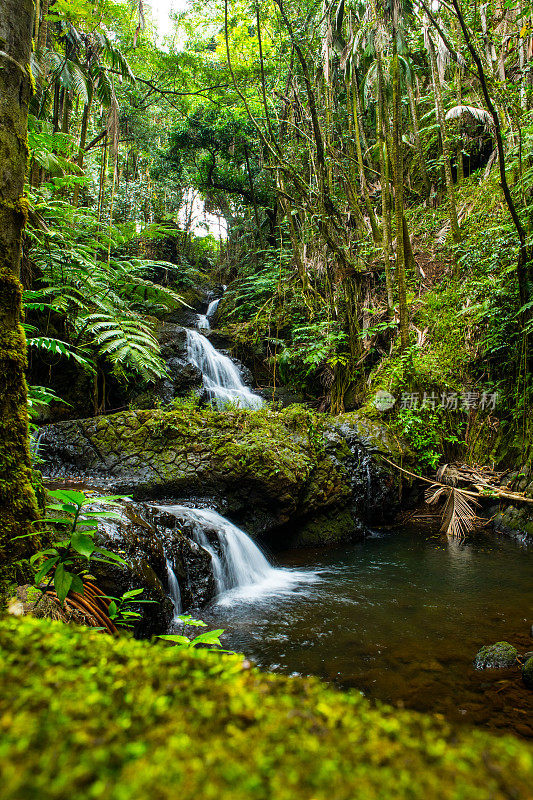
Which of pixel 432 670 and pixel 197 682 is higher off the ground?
pixel 197 682

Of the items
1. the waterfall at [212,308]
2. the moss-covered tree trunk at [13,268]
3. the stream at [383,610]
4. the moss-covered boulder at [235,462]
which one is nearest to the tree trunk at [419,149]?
the waterfall at [212,308]

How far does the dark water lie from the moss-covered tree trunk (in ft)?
7.56

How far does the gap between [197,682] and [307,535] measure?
20.5 feet

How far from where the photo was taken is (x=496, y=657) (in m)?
2.93

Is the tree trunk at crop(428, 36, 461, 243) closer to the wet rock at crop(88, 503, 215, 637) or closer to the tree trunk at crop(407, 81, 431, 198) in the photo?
the tree trunk at crop(407, 81, 431, 198)

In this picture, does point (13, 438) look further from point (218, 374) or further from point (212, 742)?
point (218, 374)

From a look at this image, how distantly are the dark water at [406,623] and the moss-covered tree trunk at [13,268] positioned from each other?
2.31m

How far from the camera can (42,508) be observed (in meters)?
2.12

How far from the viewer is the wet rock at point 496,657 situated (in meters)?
2.90

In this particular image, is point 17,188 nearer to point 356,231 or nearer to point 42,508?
point 42,508

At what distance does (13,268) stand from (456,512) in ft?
23.0

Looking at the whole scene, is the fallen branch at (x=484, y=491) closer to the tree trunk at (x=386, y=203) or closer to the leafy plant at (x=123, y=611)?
the tree trunk at (x=386, y=203)

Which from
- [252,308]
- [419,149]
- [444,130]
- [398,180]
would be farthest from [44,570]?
[419,149]

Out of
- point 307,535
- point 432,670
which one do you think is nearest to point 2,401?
point 432,670
